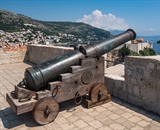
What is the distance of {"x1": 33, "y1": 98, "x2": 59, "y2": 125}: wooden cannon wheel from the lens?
3.27 m

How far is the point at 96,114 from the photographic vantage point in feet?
12.3

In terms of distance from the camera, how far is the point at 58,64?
145 inches

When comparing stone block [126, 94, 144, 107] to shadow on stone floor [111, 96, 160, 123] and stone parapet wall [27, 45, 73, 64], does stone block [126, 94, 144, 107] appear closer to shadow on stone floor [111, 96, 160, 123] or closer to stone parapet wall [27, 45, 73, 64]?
shadow on stone floor [111, 96, 160, 123]

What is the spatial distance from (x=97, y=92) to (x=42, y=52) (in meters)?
5.31

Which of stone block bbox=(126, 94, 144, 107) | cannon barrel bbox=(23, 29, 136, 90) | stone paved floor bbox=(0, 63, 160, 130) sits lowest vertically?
stone paved floor bbox=(0, 63, 160, 130)

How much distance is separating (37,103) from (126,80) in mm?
2124

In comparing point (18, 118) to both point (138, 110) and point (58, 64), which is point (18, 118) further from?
point (138, 110)

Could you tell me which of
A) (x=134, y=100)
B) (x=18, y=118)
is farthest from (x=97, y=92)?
(x=18, y=118)

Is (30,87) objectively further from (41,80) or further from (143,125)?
(143,125)

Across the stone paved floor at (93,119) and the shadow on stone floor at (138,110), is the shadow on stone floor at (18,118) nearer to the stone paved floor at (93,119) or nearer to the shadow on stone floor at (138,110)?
the stone paved floor at (93,119)

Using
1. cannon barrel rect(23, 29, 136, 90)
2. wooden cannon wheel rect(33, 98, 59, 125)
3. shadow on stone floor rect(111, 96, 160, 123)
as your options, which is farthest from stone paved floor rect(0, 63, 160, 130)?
cannon barrel rect(23, 29, 136, 90)

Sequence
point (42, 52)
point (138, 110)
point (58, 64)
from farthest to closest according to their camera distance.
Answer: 1. point (42, 52)
2. point (138, 110)
3. point (58, 64)

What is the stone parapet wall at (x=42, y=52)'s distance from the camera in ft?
23.2

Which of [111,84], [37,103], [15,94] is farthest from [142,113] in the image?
[15,94]
